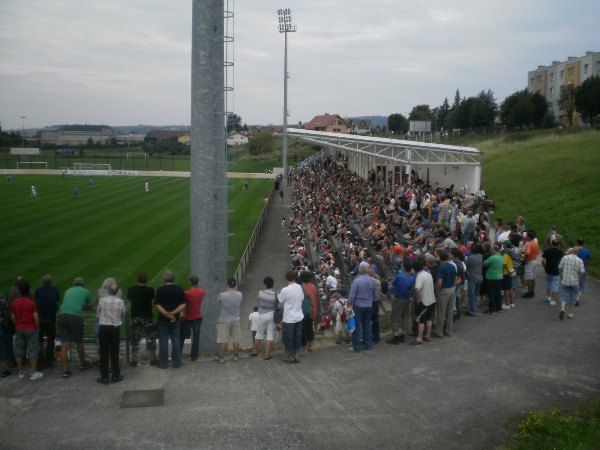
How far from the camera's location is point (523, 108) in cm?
5384

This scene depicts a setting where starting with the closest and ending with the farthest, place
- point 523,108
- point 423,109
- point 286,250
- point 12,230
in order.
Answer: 1. point 286,250
2. point 12,230
3. point 523,108
4. point 423,109

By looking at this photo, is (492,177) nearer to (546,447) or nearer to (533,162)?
(533,162)

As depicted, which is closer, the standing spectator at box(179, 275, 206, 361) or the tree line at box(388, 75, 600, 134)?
the standing spectator at box(179, 275, 206, 361)

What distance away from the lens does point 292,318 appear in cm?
820

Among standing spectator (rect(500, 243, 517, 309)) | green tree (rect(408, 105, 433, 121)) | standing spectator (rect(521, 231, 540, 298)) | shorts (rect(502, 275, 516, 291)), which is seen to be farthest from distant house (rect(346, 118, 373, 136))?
shorts (rect(502, 275, 516, 291))

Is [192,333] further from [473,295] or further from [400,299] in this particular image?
[473,295]

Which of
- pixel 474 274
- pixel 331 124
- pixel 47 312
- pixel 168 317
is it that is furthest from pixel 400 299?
pixel 331 124

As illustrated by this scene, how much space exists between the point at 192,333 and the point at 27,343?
84.0 inches

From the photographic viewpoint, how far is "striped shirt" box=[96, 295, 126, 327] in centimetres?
760

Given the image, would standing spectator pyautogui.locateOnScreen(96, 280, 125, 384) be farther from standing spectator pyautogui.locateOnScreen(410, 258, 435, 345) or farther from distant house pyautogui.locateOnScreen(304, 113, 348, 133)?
distant house pyautogui.locateOnScreen(304, 113, 348, 133)

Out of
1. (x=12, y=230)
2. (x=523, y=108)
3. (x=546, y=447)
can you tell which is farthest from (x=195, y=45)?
(x=523, y=108)

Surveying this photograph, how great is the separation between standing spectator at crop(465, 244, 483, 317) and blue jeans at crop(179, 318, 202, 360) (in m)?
4.66

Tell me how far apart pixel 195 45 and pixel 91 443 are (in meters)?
5.37

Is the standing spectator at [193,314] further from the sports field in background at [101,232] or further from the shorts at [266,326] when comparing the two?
the sports field in background at [101,232]
